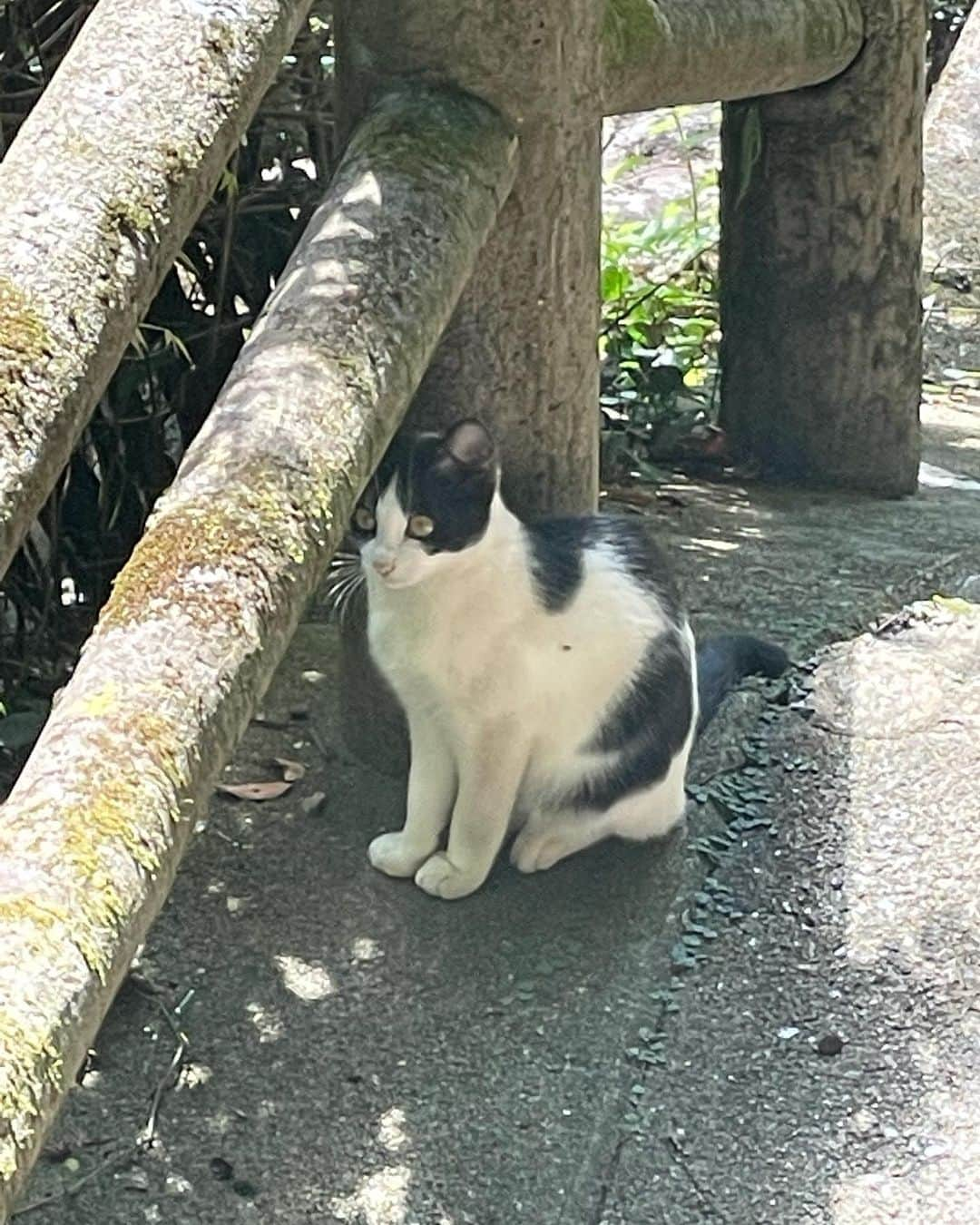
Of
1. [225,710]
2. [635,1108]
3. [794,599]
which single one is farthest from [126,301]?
[794,599]

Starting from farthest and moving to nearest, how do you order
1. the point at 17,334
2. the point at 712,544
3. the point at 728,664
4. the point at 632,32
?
the point at 712,544 < the point at 728,664 < the point at 632,32 < the point at 17,334

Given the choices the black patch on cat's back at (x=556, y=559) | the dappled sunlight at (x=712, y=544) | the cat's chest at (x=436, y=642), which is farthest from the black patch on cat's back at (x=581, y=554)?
the dappled sunlight at (x=712, y=544)

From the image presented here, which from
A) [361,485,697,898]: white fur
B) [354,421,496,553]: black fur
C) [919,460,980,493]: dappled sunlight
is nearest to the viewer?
[354,421,496,553]: black fur

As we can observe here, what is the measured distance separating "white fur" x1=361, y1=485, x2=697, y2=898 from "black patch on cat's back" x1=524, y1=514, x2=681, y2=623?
2 cm

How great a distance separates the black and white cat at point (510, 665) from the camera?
2.63 metres

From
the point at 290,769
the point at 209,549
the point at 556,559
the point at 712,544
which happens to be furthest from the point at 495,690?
the point at 712,544

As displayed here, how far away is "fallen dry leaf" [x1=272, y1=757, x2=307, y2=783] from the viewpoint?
3.05 metres

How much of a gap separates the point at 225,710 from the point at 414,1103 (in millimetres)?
920

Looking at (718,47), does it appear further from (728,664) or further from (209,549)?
(209,549)

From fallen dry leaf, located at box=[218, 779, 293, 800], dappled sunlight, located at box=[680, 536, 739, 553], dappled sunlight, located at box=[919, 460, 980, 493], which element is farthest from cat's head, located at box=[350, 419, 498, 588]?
dappled sunlight, located at box=[919, 460, 980, 493]

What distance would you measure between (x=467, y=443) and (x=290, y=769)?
28.6 inches

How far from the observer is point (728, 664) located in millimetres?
3334

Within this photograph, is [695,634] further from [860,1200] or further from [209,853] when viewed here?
[860,1200]

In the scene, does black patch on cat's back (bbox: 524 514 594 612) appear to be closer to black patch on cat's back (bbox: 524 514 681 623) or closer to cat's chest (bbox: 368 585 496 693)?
black patch on cat's back (bbox: 524 514 681 623)
